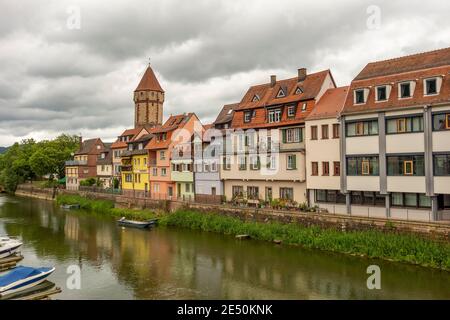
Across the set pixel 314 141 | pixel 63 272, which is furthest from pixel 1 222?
pixel 314 141

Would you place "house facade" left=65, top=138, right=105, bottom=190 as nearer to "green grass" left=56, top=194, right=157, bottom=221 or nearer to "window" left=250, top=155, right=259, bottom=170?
"green grass" left=56, top=194, right=157, bottom=221

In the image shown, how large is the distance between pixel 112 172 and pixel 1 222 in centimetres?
2417

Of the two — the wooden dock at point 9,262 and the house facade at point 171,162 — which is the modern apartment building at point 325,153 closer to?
the house facade at point 171,162

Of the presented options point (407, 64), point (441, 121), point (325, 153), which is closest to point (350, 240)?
point (325, 153)

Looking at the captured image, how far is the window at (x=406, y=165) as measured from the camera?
2841 cm

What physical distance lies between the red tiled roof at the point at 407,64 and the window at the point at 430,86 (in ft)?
5.11

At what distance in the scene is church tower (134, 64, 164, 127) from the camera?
90.3 m

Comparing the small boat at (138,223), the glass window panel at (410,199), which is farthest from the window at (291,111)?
the small boat at (138,223)

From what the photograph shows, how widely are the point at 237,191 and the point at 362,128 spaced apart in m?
15.8

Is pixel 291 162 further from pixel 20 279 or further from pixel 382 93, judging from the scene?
pixel 20 279

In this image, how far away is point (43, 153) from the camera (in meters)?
91.0

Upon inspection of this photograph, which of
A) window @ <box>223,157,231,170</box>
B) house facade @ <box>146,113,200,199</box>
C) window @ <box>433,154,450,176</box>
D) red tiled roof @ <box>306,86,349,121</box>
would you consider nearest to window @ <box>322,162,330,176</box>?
red tiled roof @ <box>306,86,349,121</box>

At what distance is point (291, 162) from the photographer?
37.5 m

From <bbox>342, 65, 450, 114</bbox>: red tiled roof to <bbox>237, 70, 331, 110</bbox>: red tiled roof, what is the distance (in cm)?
550
